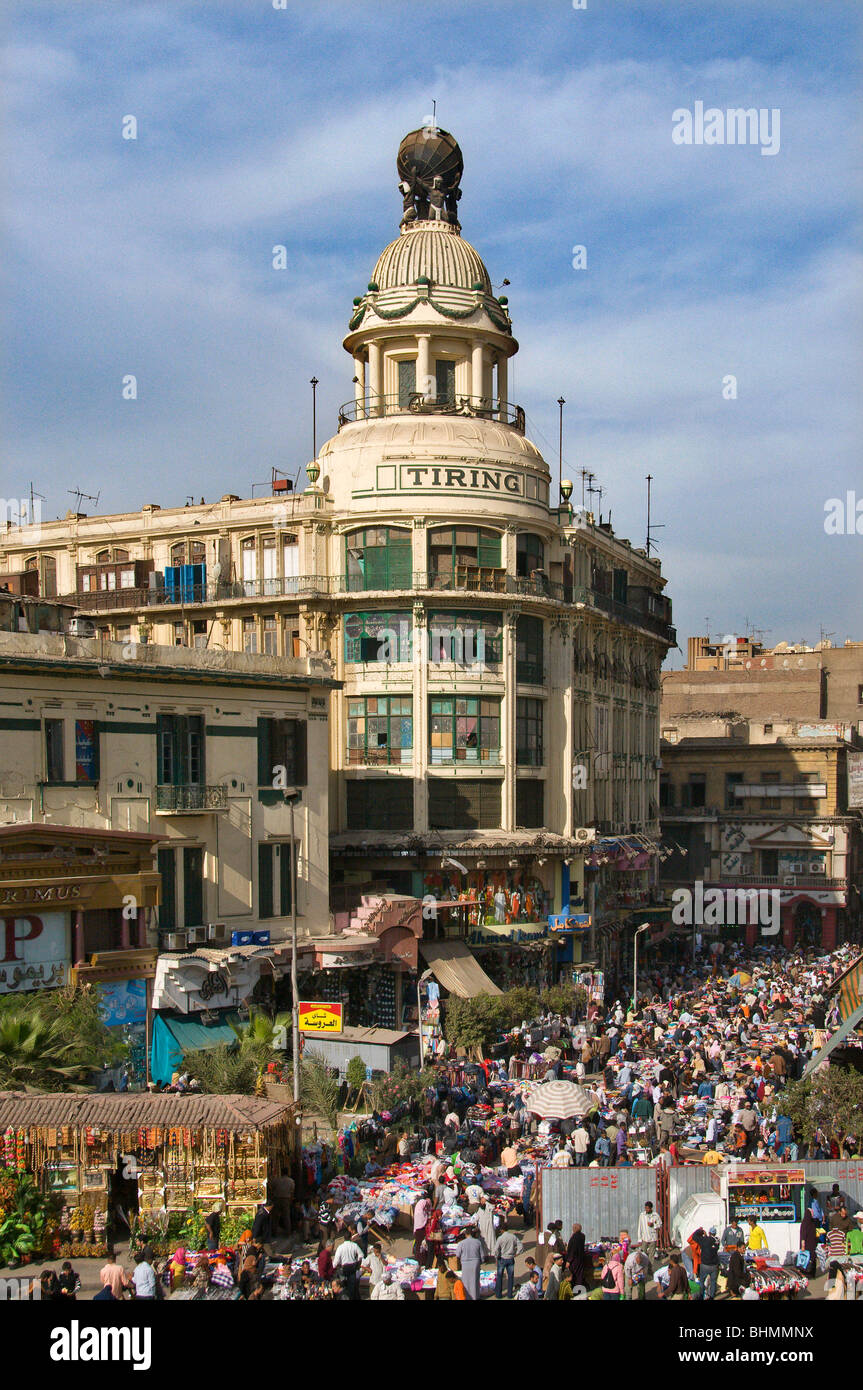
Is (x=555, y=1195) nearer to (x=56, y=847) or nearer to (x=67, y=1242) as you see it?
(x=67, y=1242)

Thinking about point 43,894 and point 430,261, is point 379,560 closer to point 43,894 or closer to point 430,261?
point 430,261

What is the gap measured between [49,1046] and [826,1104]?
13.8 meters

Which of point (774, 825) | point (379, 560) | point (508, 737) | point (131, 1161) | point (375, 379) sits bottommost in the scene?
point (131, 1161)

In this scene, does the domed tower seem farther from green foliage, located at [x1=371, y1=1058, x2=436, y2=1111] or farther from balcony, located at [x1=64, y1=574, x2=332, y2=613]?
green foliage, located at [x1=371, y1=1058, x2=436, y2=1111]

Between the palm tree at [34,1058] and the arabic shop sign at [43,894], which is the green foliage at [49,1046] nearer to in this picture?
the palm tree at [34,1058]

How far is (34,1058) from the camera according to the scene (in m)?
21.7

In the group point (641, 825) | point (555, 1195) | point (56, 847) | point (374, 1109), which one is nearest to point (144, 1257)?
point (555, 1195)

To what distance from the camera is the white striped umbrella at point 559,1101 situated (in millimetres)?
25969

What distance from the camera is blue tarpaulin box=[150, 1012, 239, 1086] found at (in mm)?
28859

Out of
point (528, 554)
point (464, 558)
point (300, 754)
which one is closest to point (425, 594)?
point (464, 558)

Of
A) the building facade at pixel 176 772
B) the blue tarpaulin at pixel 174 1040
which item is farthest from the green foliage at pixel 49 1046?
the blue tarpaulin at pixel 174 1040

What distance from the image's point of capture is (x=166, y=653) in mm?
33062

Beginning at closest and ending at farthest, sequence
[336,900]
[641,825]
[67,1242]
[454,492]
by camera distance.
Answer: [67,1242] → [336,900] → [454,492] → [641,825]
